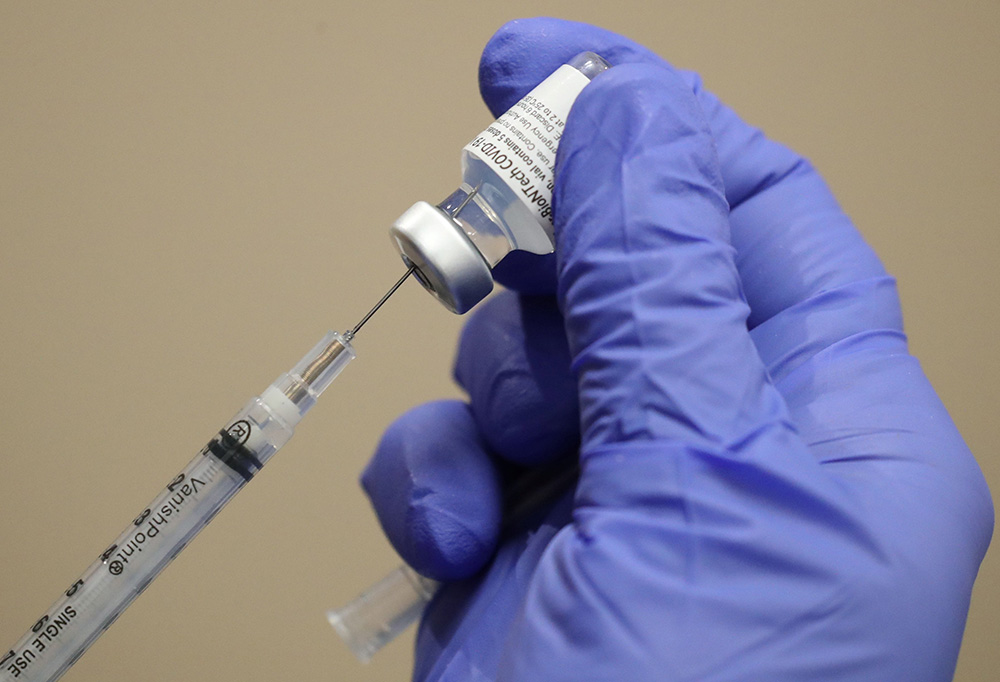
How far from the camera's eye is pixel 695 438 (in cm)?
49

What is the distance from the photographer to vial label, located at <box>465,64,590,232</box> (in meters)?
0.57

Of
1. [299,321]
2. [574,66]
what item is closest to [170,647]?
[299,321]

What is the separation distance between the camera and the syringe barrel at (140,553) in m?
0.65

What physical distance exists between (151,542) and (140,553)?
13mm

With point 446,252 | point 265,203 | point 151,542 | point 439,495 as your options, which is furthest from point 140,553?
point 265,203

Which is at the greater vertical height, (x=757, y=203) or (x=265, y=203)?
(x=265, y=203)

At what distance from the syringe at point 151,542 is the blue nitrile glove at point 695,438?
15 cm

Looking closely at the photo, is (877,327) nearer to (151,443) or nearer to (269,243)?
(269,243)

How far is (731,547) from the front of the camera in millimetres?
472

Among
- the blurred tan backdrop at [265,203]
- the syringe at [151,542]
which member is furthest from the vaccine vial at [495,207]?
the blurred tan backdrop at [265,203]

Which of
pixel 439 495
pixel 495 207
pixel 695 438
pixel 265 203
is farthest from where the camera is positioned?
pixel 265 203

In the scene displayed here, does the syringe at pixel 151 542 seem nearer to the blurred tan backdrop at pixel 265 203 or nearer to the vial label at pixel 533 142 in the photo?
the vial label at pixel 533 142

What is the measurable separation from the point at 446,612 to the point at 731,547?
395 millimetres

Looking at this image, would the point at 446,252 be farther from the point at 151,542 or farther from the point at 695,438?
the point at 151,542
